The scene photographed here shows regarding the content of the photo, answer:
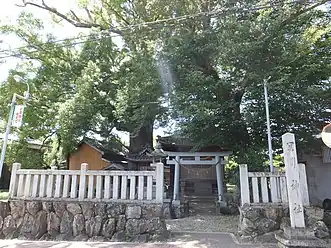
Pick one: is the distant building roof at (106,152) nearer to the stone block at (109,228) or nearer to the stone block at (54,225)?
the stone block at (54,225)

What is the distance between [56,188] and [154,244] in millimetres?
3099

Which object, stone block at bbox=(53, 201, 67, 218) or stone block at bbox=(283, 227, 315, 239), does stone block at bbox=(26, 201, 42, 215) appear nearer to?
stone block at bbox=(53, 201, 67, 218)

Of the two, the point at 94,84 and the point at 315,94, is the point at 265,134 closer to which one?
the point at 315,94

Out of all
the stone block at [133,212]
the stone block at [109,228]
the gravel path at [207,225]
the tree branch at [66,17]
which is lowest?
the gravel path at [207,225]

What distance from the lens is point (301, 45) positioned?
7980mm

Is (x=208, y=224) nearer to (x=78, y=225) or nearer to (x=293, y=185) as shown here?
(x=293, y=185)

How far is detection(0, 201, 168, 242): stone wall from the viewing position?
20.5 feet

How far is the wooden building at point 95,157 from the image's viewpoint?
15.7 meters

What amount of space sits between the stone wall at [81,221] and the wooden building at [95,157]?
8.31 meters

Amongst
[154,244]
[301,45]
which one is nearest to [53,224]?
[154,244]

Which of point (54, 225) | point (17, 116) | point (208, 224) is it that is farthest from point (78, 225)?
point (208, 224)

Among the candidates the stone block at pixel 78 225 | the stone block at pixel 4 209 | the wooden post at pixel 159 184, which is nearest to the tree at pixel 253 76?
the wooden post at pixel 159 184

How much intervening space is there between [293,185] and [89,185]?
498 centimetres

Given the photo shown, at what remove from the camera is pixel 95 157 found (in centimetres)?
1655
